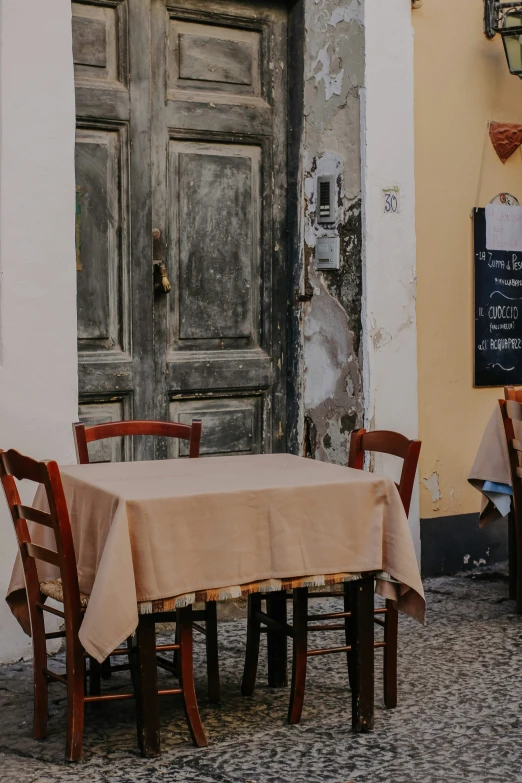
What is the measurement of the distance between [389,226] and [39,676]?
10.0ft

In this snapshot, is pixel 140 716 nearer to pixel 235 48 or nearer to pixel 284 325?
pixel 284 325

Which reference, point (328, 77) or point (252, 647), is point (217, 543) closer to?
point (252, 647)

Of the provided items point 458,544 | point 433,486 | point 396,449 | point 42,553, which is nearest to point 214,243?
point 433,486

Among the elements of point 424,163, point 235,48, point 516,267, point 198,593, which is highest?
point 235,48

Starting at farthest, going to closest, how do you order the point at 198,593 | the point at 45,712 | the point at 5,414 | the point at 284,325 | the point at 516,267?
1. the point at 516,267
2. the point at 284,325
3. the point at 5,414
4. the point at 45,712
5. the point at 198,593

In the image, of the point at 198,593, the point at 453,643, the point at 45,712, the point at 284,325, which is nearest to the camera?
the point at 198,593

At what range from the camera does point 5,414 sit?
474 centimetres

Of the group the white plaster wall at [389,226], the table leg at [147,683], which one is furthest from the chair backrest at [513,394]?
the table leg at [147,683]

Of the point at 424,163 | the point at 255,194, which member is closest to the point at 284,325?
the point at 255,194

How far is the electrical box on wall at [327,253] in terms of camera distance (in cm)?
595

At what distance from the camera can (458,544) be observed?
21.1 ft

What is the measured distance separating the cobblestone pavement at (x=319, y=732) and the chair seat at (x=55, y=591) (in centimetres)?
50

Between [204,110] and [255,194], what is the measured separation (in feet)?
1.63

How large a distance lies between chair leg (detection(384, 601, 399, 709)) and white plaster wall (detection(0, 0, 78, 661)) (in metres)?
1.53
